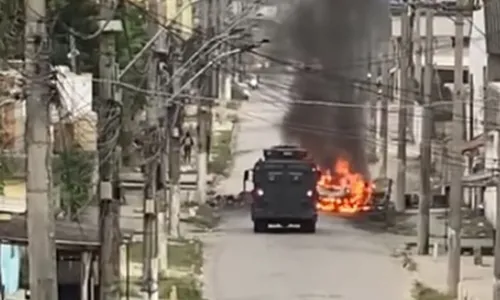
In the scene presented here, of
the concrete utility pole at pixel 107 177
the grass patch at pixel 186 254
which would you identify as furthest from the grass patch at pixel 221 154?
the concrete utility pole at pixel 107 177

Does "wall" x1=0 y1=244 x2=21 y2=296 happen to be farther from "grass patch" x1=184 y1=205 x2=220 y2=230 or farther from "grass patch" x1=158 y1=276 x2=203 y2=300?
"grass patch" x1=184 y1=205 x2=220 y2=230

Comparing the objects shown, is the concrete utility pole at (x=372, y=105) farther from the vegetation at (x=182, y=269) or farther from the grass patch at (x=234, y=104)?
the vegetation at (x=182, y=269)

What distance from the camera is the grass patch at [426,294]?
3297 centimetres

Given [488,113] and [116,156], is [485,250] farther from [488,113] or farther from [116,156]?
[116,156]

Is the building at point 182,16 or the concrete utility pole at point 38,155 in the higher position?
the building at point 182,16

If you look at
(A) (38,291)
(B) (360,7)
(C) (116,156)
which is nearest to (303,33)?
(B) (360,7)

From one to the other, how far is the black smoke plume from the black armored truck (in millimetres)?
14977

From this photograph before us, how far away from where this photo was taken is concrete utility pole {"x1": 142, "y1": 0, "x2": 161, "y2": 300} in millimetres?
25703

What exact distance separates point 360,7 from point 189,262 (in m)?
29.7

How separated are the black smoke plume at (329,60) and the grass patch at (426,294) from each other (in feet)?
88.7

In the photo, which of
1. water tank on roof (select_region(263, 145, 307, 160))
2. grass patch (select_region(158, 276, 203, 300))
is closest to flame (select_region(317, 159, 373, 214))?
water tank on roof (select_region(263, 145, 307, 160))

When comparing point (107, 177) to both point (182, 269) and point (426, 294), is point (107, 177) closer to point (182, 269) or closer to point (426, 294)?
point (426, 294)

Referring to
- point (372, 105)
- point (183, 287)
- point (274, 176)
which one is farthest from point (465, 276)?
point (372, 105)

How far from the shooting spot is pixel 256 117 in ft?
270
